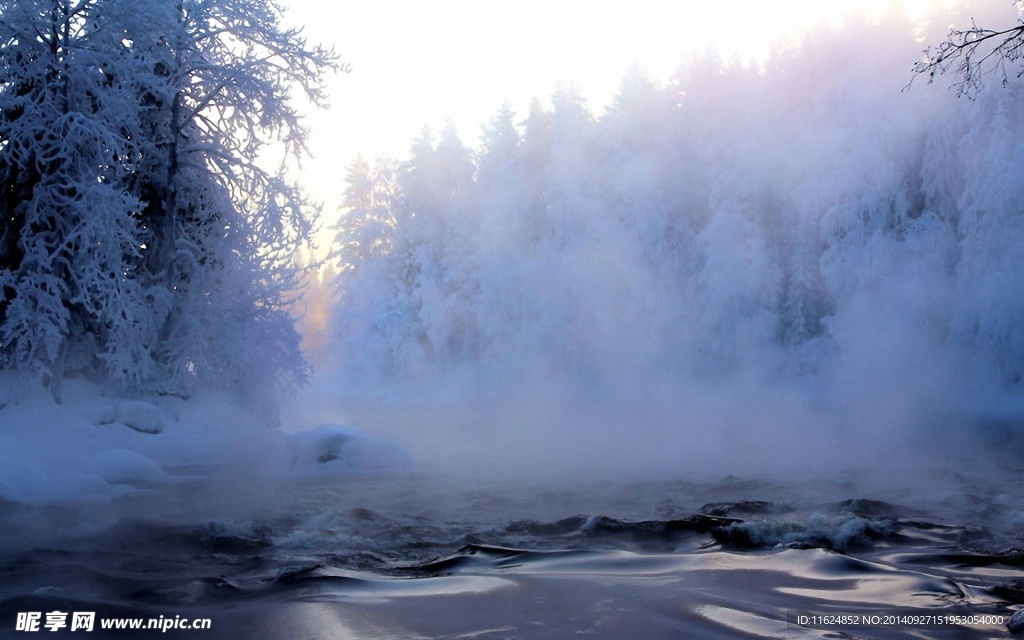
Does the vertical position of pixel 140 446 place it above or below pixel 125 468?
above

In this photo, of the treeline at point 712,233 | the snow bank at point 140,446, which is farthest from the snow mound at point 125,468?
the treeline at point 712,233

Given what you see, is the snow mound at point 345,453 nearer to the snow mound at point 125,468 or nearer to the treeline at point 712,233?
the snow mound at point 125,468

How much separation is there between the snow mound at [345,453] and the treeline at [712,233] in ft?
73.1

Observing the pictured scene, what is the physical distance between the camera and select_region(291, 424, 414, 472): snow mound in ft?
43.3

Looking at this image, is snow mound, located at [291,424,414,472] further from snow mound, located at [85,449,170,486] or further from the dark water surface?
the dark water surface

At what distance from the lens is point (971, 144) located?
27.6 metres

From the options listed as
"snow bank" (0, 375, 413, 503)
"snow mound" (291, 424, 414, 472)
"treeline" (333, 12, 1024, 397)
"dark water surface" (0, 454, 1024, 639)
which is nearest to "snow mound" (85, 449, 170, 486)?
"snow bank" (0, 375, 413, 503)

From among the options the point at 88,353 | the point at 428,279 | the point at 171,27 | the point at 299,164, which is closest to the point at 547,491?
the point at 88,353

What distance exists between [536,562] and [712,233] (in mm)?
30784

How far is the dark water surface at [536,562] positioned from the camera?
4.48 metres

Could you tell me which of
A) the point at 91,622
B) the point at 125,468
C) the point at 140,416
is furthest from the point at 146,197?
the point at 91,622

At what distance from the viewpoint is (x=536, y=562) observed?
6.17 metres

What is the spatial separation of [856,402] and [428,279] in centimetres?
2563

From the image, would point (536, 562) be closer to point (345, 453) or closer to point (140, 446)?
point (345, 453)
